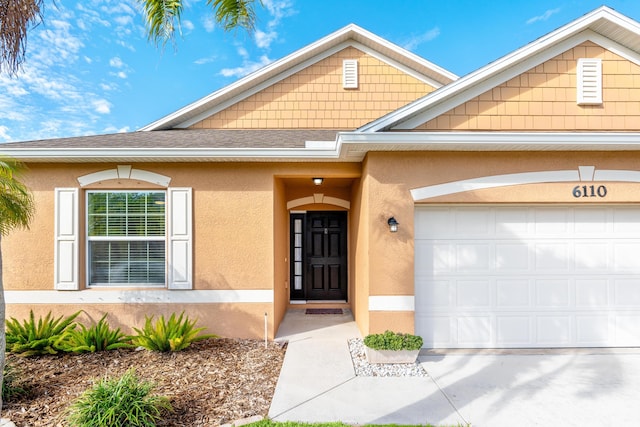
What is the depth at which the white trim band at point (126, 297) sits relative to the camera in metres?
5.57

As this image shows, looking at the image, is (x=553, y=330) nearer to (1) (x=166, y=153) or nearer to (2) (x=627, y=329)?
(2) (x=627, y=329)

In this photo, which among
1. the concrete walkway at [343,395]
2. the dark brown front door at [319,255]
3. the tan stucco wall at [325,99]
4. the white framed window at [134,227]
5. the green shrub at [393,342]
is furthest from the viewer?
the tan stucco wall at [325,99]

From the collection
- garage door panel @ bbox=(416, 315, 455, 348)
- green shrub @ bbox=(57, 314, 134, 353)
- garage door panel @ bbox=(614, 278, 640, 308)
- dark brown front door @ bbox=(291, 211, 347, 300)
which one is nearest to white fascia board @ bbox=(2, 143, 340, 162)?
green shrub @ bbox=(57, 314, 134, 353)

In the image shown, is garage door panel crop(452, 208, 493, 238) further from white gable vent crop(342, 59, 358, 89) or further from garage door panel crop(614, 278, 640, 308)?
white gable vent crop(342, 59, 358, 89)

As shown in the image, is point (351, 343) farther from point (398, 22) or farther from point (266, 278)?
point (398, 22)

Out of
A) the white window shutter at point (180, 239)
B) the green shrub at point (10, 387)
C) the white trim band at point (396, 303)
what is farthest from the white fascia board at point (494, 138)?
the green shrub at point (10, 387)

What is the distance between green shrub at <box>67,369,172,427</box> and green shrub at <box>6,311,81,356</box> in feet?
6.86

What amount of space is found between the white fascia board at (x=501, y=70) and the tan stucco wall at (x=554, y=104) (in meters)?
0.10

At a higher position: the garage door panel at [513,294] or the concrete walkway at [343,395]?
the garage door panel at [513,294]

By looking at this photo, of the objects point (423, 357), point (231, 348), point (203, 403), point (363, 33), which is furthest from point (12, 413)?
point (363, 33)

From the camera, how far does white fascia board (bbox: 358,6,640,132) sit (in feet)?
15.8

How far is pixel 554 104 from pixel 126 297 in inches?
302

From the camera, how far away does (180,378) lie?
4215 mm

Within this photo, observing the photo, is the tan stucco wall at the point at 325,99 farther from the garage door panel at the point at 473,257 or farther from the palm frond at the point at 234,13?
the garage door panel at the point at 473,257
